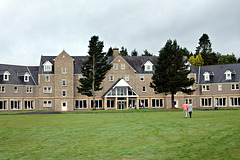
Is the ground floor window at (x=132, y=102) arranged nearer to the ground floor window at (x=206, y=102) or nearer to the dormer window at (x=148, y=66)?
the dormer window at (x=148, y=66)

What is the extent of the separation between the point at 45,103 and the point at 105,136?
49179mm

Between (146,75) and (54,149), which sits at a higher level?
(146,75)

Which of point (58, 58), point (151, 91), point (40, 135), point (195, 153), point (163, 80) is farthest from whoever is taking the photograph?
point (151, 91)

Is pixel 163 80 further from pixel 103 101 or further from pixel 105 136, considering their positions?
pixel 105 136

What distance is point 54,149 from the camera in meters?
13.6

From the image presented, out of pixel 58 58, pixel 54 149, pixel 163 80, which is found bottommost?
pixel 54 149

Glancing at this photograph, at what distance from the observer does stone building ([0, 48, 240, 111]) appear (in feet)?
203

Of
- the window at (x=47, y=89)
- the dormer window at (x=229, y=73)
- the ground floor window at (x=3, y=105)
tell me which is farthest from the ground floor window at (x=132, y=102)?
the ground floor window at (x=3, y=105)

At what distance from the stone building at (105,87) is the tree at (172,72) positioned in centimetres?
1029

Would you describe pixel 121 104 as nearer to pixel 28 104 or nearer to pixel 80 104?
pixel 80 104

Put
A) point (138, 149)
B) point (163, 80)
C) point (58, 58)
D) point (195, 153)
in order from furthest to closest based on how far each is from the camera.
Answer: point (58, 58) < point (163, 80) < point (138, 149) < point (195, 153)

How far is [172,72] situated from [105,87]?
1889cm

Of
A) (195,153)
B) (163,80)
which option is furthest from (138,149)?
(163,80)

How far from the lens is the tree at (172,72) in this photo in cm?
5109
